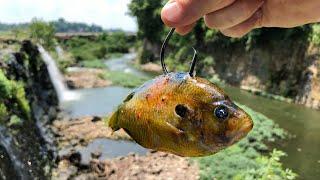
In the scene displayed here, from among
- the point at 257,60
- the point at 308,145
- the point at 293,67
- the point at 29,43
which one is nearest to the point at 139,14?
the point at 257,60

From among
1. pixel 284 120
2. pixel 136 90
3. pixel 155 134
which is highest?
pixel 136 90

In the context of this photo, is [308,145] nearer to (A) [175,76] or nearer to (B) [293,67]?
(B) [293,67]

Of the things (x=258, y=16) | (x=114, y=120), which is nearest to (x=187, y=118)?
(x=114, y=120)

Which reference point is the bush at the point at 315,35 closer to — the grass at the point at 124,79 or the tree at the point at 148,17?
the grass at the point at 124,79

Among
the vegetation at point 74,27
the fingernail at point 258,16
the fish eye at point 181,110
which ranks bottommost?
the vegetation at point 74,27

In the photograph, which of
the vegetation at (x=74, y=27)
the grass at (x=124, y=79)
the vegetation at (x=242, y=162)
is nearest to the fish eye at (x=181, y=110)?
the vegetation at (x=242, y=162)

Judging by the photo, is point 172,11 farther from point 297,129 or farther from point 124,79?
point 124,79
